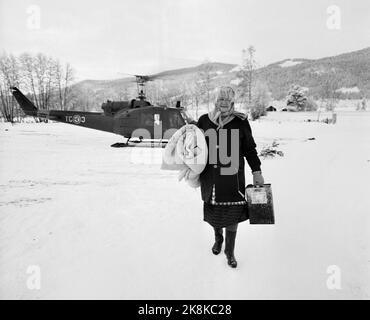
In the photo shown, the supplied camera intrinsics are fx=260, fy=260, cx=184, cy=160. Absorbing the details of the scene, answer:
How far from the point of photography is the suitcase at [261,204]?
2609mm

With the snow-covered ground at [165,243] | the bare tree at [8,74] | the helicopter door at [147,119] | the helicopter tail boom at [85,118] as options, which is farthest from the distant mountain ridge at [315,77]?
the snow-covered ground at [165,243]

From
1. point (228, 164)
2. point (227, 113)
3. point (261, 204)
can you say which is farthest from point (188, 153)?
point (261, 204)

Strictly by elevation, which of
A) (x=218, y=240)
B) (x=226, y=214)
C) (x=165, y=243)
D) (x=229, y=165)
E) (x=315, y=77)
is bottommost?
(x=165, y=243)

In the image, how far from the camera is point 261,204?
2619 mm

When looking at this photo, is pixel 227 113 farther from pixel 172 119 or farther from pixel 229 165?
pixel 172 119

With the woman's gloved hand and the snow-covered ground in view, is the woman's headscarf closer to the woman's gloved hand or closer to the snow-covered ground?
the woman's gloved hand

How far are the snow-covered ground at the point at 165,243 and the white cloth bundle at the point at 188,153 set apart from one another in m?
0.98

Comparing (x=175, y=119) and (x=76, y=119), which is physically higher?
(x=76, y=119)

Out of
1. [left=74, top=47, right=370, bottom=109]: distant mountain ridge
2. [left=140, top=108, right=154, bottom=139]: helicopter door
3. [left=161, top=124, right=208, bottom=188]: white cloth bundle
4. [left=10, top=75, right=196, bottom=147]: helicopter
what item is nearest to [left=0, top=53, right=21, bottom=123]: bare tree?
[left=10, top=75, right=196, bottom=147]: helicopter

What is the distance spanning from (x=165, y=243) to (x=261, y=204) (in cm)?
127

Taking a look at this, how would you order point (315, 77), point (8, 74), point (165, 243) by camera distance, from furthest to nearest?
point (315, 77)
point (8, 74)
point (165, 243)

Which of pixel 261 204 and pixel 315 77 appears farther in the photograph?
pixel 315 77
